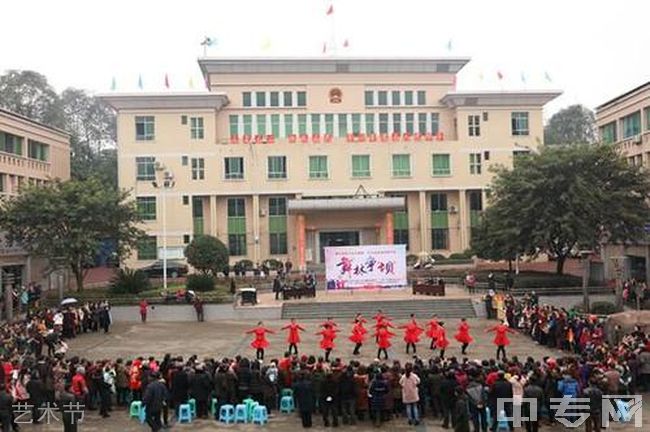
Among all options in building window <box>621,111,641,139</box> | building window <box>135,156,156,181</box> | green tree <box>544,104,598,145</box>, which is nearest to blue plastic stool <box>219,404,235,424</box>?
building window <box>621,111,641,139</box>

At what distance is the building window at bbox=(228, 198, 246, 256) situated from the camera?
5097 cm

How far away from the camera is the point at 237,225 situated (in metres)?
51.2

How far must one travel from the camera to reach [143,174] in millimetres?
49844

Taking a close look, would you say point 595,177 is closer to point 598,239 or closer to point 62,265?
point 598,239

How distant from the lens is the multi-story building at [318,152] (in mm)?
49844

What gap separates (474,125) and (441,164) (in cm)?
403

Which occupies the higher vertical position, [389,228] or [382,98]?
[382,98]

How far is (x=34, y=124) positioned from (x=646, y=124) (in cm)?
3580

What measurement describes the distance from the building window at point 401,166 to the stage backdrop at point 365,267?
1850cm

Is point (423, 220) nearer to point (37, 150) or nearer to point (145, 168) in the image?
point (145, 168)

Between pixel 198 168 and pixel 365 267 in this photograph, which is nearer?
pixel 365 267

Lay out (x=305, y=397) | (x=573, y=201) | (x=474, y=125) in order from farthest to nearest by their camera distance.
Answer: (x=474, y=125), (x=573, y=201), (x=305, y=397)

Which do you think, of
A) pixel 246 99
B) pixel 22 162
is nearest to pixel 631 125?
pixel 246 99

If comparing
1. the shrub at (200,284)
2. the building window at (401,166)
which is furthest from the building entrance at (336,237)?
the shrub at (200,284)
